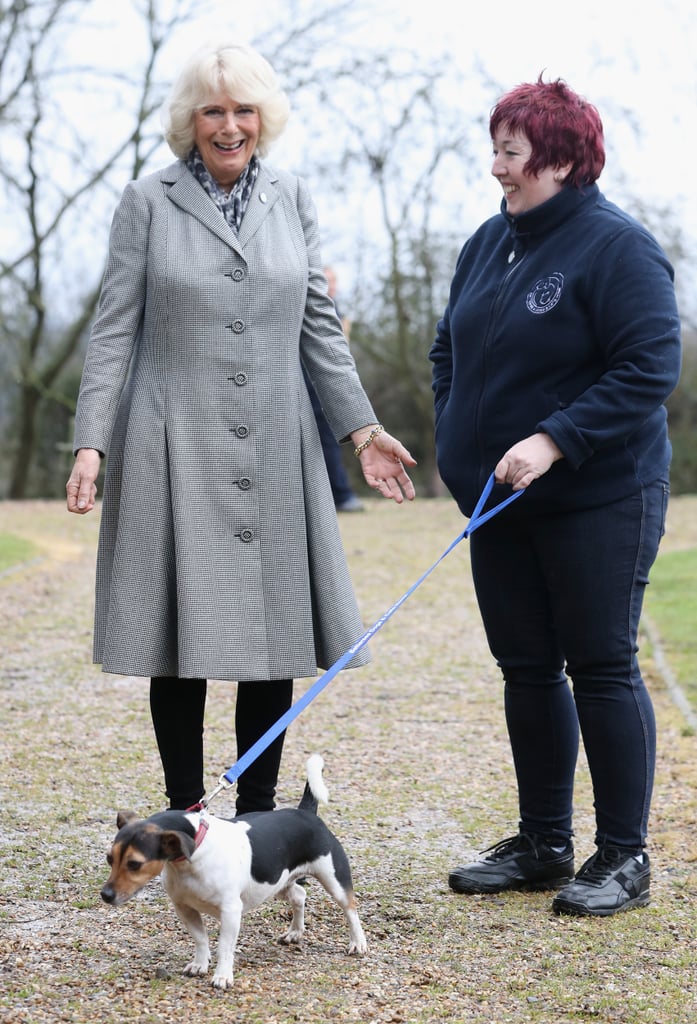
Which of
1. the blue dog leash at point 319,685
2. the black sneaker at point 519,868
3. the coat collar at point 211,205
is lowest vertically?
the black sneaker at point 519,868

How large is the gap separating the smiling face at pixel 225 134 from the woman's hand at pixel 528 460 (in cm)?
97

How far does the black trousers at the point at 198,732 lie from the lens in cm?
323

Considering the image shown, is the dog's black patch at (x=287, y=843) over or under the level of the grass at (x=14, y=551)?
under

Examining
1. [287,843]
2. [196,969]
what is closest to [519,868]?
[287,843]

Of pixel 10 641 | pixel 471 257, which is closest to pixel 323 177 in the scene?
pixel 10 641

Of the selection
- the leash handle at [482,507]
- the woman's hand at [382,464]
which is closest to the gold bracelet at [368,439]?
the woman's hand at [382,464]

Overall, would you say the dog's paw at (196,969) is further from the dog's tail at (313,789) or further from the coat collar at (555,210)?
the coat collar at (555,210)

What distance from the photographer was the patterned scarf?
320 centimetres

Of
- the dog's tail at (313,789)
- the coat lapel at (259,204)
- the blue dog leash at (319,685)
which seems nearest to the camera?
the blue dog leash at (319,685)

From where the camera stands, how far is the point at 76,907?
325cm

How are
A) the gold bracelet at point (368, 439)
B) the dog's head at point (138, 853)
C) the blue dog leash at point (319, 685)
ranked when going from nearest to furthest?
the dog's head at point (138, 853)
the blue dog leash at point (319, 685)
the gold bracelet at point (368, 439)

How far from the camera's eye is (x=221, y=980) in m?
2.68

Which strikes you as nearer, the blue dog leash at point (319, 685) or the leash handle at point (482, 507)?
the blue dog leash at point (319, 685)

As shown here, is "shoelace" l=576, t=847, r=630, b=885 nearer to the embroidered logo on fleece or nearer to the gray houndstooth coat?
the gray houndstooth coat
